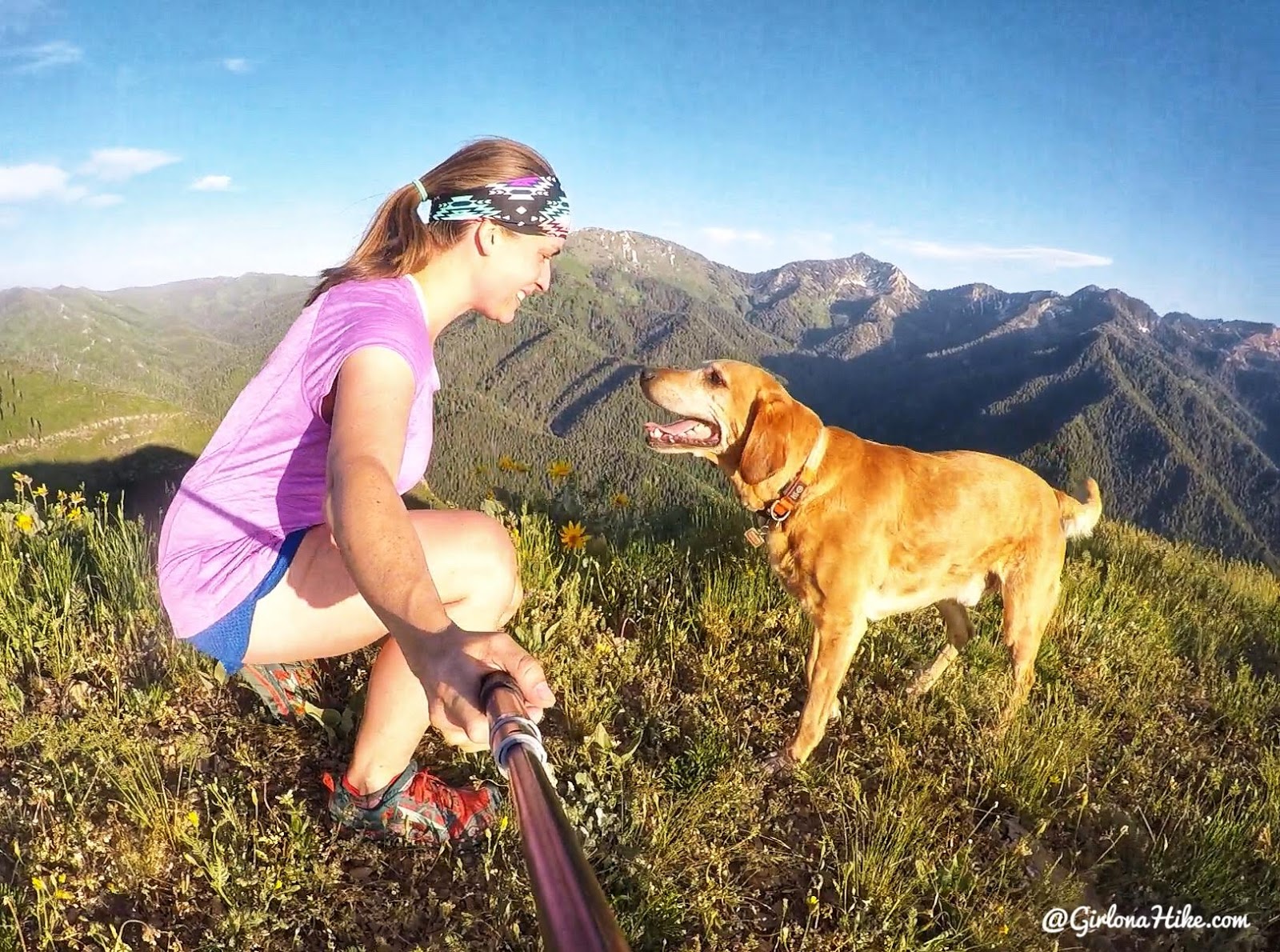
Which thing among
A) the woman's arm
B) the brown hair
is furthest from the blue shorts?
the woman's arm

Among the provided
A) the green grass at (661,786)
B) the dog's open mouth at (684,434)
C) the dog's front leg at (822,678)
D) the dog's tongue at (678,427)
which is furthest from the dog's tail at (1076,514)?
the dog's tongue at (678,427)

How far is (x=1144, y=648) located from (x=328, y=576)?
5613 mm

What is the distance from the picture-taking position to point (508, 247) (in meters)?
2.50

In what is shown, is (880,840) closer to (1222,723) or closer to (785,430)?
(785,430)

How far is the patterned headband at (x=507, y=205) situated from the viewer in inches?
95.7

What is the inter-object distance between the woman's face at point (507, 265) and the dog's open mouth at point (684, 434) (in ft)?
5.49

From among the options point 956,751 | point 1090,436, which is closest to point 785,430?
point 956,751

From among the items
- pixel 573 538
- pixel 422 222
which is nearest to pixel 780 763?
pixel 573 538

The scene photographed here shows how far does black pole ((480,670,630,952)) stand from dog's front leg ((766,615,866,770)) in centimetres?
283

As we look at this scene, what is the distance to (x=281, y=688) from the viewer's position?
308 cm

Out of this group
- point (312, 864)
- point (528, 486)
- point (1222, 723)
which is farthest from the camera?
point (528, 486)

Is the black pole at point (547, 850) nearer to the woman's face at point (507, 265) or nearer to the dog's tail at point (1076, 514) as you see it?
the woman's face at point (507, 265)

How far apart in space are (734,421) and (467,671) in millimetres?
3313

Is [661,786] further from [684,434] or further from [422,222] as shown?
[422,222]
